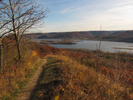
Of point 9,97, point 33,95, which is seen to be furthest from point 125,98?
point 9,97

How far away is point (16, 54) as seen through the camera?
24.1 ft

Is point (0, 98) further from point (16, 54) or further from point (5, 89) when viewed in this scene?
point (16, 54)

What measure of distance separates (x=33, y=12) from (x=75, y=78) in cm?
Answer: 515

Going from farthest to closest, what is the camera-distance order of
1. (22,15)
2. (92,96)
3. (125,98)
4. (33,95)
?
(22,15) → (33,95) → (125,98) → (92,96)

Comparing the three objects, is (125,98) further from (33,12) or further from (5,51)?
(5,51)

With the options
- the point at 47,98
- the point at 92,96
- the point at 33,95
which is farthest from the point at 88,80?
the point at 33,95

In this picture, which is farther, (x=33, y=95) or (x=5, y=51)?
(x=5, y=51)

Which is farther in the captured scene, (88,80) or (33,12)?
(33,12)

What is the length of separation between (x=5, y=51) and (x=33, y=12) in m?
3.68

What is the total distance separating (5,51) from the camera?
20.4 feet

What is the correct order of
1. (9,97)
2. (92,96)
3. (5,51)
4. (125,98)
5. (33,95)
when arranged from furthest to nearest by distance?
(5,51)
(33,95)
(9,97)
(125,98)
(92,96)

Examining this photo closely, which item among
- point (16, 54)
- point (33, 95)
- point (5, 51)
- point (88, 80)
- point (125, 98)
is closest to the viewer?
point (125, 98)

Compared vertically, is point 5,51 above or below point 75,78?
above

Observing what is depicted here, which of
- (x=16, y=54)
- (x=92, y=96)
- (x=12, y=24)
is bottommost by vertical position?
(x=92, y=96)
